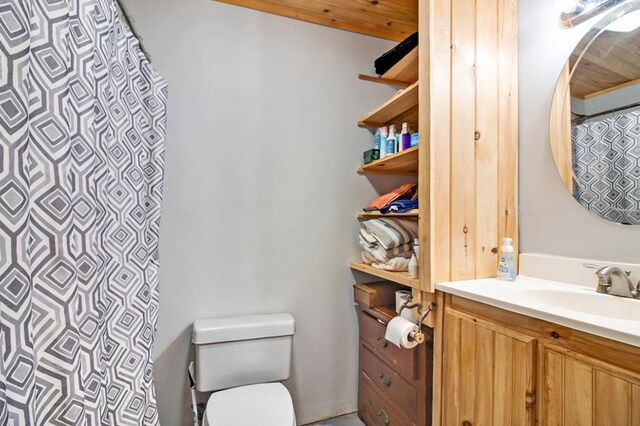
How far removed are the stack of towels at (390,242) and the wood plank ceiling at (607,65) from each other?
91cm

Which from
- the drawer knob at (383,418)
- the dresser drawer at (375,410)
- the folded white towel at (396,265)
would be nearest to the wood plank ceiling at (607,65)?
the folded white towel at (396,265)

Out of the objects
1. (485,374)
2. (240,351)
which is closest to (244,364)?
(240,351)

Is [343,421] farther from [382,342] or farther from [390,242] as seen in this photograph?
[390,242]

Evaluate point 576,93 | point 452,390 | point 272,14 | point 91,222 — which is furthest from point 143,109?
point 576,93

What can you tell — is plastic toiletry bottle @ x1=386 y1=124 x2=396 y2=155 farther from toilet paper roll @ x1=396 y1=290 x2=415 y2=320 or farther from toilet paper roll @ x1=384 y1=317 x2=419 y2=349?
toilet paper roll @ x1=384 y1=317 x2=419 y2=349

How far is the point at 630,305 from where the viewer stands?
0.90m

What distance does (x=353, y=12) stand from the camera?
5.72 feet

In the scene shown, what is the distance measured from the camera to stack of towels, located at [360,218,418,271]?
5.06 feet

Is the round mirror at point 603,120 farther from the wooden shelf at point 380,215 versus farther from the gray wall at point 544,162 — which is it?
the wooden shelf at point 380,215

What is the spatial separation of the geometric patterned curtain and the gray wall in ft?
0.17

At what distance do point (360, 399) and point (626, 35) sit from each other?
2088mm

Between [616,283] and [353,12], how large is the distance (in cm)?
180


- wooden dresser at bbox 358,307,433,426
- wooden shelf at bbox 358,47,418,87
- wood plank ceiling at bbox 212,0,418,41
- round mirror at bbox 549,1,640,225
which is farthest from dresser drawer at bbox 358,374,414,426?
wood plank ceiling at bbox 212,0,418,41

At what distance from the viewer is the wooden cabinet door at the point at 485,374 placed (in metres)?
0.86
